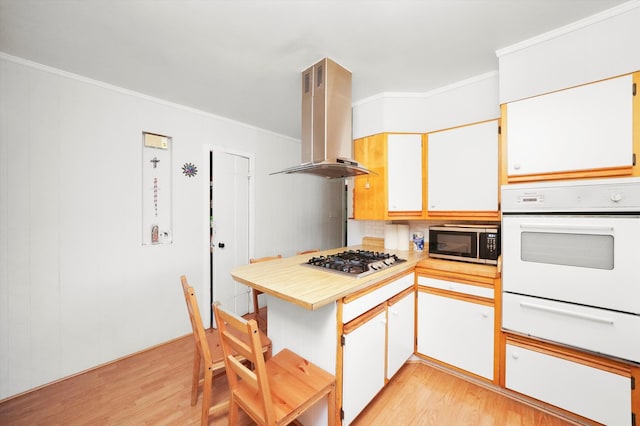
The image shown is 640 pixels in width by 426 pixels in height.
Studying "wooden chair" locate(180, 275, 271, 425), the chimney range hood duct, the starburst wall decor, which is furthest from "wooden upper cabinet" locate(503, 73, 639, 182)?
the starburst wall decor

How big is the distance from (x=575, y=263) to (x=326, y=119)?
1893mm

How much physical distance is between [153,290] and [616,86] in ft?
13.0

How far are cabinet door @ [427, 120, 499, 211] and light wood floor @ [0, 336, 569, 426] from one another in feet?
4.73

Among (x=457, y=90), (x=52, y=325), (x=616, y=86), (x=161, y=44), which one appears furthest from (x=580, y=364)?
(x=52, y=325)

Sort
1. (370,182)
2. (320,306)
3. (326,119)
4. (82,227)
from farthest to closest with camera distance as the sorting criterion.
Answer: (370,182), (82,227), (326,119), (320,306)

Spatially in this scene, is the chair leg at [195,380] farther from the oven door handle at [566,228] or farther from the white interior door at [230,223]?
the oven door handle at [566,228]

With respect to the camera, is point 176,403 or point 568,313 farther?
point 176,403

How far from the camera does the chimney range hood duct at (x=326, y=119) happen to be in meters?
1.89

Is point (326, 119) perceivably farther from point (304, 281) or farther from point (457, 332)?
point (457, 332)

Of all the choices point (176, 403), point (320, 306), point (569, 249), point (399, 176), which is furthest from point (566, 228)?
point (176, 403)

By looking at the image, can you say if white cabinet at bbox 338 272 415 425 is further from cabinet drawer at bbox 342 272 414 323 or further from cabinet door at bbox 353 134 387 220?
cabinet door at bbox 353 134 387 220

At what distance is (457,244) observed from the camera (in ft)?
6.92

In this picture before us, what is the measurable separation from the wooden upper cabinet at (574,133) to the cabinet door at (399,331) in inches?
48.2

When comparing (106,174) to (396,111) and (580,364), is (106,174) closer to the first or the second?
(396,111)
